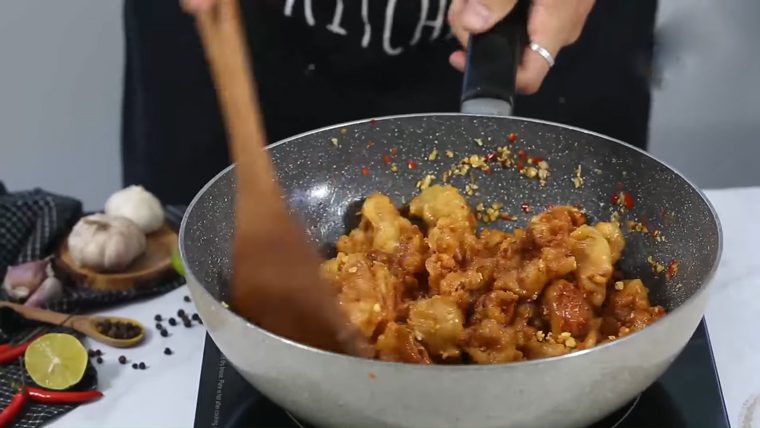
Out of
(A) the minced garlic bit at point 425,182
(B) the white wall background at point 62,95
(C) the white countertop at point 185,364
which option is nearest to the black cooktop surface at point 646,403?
(C) the white countertop at point 185,364

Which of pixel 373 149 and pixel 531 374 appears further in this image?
pixel 373 149

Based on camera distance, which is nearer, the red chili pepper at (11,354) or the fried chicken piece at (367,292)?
the fried chicken piece at (367,292)

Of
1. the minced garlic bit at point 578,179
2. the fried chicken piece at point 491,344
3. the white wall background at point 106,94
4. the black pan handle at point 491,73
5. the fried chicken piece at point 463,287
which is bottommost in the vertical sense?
the white wall background at point 106,94

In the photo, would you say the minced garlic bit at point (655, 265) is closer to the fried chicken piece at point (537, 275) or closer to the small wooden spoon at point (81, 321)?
the fried chicken piece at point (537, 275)

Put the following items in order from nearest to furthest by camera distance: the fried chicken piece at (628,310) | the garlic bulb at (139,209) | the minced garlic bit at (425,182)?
the fried chicken piece at (628,310) → the minced garlic bit at (425,182) → the garlic bulb at (139,209)

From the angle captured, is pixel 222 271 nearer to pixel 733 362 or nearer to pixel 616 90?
pixel 733 362

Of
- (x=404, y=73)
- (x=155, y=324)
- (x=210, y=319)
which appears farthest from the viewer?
(x=404, y=73)

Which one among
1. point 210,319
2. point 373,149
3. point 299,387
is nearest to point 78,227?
point 373,149
